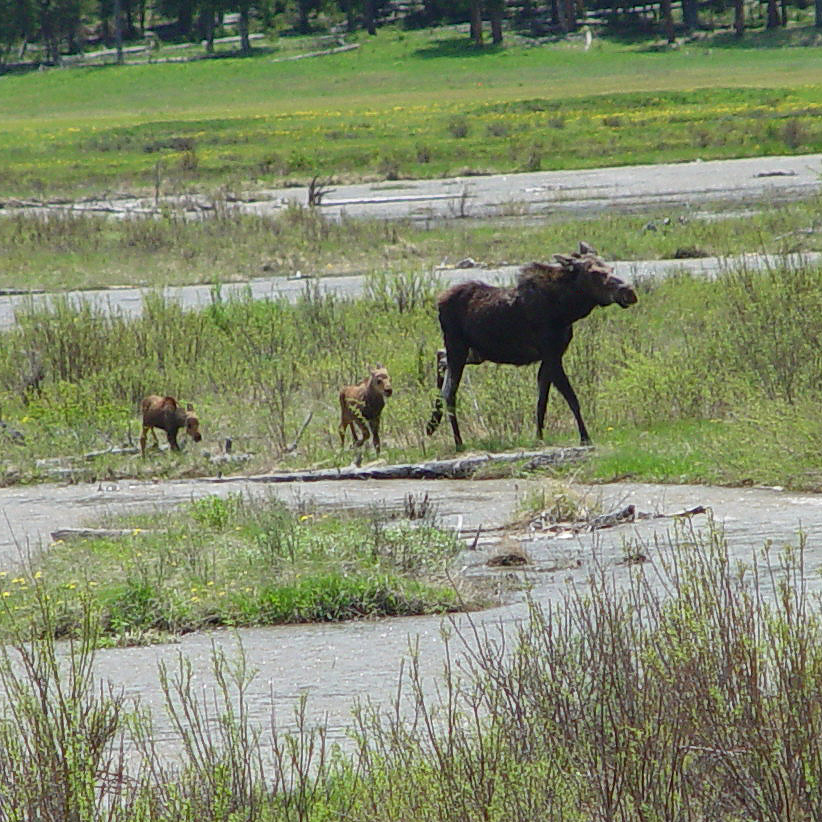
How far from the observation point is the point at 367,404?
13.5m

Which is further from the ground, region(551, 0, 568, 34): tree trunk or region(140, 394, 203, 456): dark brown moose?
region(551, 0, 568, 34): tree trunk

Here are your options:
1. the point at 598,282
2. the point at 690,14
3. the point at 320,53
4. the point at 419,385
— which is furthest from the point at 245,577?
the point at 320,53

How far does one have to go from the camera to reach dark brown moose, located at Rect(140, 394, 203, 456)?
14.3 m

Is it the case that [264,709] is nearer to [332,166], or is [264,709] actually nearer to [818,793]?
[818,793]

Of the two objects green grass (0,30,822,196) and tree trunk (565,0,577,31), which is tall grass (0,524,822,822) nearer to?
green grass (0,30,822,196)

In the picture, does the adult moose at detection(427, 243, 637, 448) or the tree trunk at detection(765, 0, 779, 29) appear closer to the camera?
the adult moose at detection(427, 243, 637, 448)

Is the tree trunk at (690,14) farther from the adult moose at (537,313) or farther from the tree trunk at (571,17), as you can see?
the adult moose at (537,313)

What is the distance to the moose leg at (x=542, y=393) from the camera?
523 inches

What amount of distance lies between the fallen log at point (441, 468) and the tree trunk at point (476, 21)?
303ft

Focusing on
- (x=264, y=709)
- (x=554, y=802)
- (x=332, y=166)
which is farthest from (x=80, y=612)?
(x=332, y=166)

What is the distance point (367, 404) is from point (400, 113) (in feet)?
210

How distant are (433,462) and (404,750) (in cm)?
792

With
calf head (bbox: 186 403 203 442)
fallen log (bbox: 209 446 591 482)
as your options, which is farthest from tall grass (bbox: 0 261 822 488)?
fallen log (bbox: 209 446 591 482)

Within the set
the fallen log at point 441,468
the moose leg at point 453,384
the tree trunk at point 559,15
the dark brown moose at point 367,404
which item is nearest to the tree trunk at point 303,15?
the tree trunk at point 559,15
